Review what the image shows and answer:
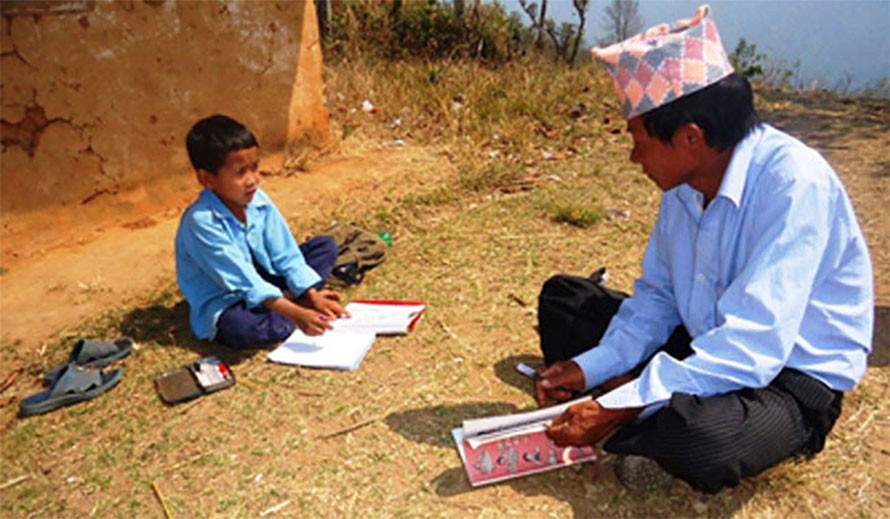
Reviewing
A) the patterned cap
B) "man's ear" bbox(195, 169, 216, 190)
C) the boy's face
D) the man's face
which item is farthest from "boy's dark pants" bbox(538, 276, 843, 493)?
"man's ear" bbox(195, 169, 216, 190)

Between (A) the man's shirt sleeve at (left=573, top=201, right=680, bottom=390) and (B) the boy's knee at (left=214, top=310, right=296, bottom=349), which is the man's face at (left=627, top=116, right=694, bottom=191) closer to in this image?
(A) the man's shirt sleeve at (left=573, top=201, right=680, bottom=390)

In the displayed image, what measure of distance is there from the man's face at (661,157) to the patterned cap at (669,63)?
66 mm

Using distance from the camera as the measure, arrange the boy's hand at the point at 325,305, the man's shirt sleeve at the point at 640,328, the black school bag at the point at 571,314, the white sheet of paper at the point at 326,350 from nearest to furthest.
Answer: the man's shirt sleeve at the point at 640,328, the black school bag at the point at 571,314, the white sheet of paper at the point at 326,350, the boy's hand at the point at 325,305

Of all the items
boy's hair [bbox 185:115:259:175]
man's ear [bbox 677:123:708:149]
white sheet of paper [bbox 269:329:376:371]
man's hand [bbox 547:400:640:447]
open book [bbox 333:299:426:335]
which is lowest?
white sheet of paper [bbox 269:329:376:371]

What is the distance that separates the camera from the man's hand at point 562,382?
7.83 feet

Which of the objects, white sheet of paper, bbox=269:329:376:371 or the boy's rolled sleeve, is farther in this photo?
the boy's rolled sleeve

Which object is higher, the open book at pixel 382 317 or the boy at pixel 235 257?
the boy at pixel 235 257

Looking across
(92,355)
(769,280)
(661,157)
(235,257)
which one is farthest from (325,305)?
(769,280)

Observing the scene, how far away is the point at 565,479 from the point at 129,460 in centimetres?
157

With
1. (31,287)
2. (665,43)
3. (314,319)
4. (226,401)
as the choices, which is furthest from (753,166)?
(31,287)

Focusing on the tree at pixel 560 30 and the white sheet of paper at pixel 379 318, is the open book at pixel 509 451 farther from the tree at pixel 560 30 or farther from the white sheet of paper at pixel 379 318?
the tree at pixel 560 30

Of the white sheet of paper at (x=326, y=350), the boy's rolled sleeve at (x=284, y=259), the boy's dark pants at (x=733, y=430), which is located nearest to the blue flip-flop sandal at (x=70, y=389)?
the white sheet of paper at (x=326, y=350)

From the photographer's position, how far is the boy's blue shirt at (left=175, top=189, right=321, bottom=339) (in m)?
3.05

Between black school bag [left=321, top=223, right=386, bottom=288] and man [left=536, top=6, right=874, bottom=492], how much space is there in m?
1.91
